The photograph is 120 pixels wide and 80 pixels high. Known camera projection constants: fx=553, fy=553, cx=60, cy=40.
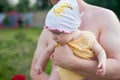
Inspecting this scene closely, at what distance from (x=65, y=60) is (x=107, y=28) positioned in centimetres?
33

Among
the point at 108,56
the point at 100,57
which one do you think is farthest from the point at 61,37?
the point at 108,56

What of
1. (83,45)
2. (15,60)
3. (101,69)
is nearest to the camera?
(101,69)

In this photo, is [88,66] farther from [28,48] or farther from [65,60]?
[28,48]

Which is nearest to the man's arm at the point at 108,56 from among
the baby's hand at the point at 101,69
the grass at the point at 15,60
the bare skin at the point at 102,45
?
the bare skin at the point at 102,45

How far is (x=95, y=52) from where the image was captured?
10.6 ft

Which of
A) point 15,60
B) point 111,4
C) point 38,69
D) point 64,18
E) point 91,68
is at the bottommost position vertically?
point 111,4

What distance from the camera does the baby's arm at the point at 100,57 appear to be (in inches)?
122

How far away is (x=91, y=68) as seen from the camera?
3.26 metres

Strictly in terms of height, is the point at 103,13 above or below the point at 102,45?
above

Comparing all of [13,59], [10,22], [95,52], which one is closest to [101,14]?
[95,52]

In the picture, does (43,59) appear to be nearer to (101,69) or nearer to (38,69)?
(38,69)

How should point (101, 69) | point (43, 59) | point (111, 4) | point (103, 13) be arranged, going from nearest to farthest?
point (101, 69) → point (103, 13) → point (43, 59) → point (111, 4)

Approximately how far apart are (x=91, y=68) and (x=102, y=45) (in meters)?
0.17

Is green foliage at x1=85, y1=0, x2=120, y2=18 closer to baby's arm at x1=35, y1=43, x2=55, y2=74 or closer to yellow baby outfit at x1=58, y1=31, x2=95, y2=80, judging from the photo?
baby's arm at x1=35, y1=43, x2=55, y2=74
